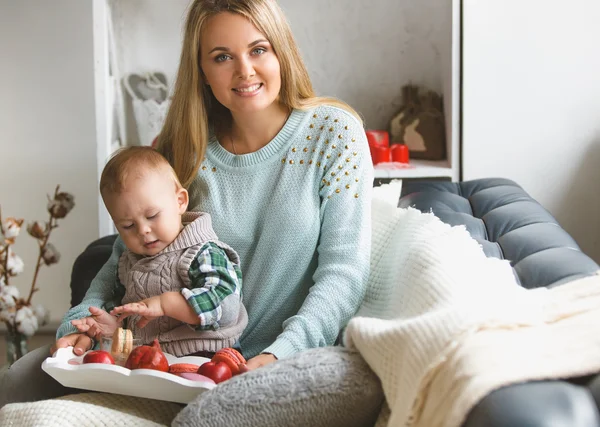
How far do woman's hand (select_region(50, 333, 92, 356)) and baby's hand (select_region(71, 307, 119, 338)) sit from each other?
13mm

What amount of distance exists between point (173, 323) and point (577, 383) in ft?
2.44

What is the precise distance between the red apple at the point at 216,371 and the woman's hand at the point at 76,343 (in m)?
0.28

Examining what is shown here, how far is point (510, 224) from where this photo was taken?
6.31 ft

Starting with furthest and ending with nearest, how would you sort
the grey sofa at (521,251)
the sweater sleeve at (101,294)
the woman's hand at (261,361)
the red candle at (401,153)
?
the red candle at (401,153), the sweater sleeve at (101,294), the woman's hand at (261,361), the grey sofa at (521,251)

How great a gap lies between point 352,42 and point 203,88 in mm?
1253

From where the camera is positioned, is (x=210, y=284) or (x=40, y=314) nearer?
(x=210, y=284)

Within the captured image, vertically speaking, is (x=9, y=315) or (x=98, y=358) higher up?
(x=98, y=358)

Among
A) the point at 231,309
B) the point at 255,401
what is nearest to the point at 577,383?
the point at 255,401

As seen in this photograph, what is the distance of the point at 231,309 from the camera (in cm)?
147

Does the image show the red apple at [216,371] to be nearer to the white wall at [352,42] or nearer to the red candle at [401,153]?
the red candle at [401,153]

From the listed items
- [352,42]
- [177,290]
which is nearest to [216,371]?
[177,290]

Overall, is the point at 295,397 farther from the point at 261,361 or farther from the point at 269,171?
the point at 269,171

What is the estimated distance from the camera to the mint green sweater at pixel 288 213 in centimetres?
158

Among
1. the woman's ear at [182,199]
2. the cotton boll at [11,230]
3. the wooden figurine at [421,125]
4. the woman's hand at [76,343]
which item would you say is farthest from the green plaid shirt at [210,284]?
the wooden figurine at [421,125]
